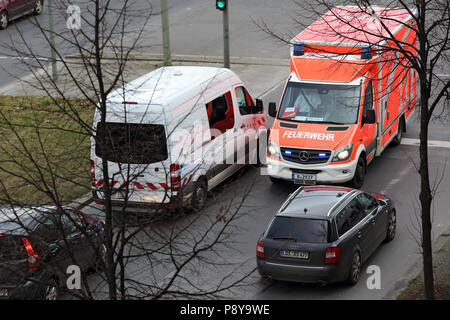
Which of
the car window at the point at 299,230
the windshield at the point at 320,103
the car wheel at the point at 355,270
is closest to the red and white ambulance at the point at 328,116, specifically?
the windshield at the point at 320,103

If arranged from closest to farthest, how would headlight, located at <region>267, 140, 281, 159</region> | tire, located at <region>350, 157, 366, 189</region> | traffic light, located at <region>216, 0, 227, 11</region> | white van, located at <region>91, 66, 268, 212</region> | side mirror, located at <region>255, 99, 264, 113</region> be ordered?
1. white van, located at <region>91, 66, 268, 212</region>
2. headlight, located at <region>267, 140, 281, 159</region>
3. tire, located at <region>350, 157, 366, 189</region>
4. side mirror, located at <region>255, 99, 264, 113</region>
5. traffic light, located at <region>216, 0, 227, 11</region>

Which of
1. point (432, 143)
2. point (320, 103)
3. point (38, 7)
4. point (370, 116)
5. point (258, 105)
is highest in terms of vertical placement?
point (38, 7)

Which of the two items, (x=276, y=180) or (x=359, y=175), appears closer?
(x=359, y=175)

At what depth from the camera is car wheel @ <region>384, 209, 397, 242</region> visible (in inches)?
609

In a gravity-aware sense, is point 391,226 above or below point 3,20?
below

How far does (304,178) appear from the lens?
17516 mm

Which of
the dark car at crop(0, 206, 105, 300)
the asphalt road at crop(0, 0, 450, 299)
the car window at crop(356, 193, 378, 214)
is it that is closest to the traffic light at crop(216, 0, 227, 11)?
the asphalt road at crop(0, 0, 450, 299)

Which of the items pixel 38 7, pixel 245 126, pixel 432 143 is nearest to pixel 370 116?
pixel 245 126

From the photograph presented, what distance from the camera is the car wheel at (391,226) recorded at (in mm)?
15473

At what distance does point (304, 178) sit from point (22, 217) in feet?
24.4

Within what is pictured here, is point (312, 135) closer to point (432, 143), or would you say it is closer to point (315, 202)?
point (315, 202)

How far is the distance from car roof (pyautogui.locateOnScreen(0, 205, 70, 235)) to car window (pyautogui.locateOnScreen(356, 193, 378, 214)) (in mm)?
5896

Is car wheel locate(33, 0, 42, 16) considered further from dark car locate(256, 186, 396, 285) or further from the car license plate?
the car license plate
